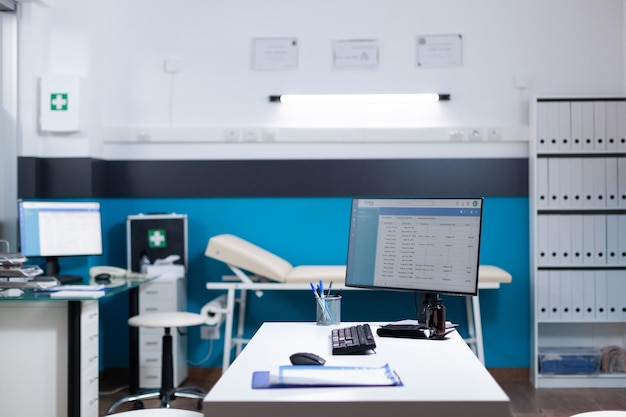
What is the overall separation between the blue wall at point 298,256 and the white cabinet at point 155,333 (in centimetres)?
35

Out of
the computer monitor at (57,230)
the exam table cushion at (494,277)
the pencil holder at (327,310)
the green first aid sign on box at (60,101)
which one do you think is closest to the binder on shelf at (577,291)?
the exam table cushion at (494,277)

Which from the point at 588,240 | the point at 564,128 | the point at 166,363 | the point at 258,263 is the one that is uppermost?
the point at 564,128

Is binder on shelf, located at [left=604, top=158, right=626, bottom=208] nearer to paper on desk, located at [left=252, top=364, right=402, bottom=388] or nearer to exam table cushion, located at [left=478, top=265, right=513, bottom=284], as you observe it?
exam table cushion, located at [left=478, top=265, right=513, bottom=284]

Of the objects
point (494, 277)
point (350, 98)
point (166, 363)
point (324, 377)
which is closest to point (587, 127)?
point (494, 277)

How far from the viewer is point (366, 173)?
16.0 feet

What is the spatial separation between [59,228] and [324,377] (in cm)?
287

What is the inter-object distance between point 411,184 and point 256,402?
3.38 m

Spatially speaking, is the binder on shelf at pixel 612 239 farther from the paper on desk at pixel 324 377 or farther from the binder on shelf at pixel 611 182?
the paper on desk at pixel 324 377

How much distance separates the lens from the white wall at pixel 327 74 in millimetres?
4852

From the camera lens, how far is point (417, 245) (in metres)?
2.56

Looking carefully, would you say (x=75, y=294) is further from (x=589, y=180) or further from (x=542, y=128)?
(x=589, y=180)

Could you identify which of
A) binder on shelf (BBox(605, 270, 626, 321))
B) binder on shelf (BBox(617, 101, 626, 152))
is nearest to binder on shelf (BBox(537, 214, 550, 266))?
binder on shelf (BBox(605, 270, 626, 321))

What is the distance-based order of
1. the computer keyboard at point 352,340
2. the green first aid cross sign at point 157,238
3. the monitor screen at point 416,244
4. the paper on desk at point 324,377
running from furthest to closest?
the green first aid cross sign at point 157,238 < the monitor screen at point 416,244 < the computer keyboard at point 352,340 < the paper on desk at point 324,377

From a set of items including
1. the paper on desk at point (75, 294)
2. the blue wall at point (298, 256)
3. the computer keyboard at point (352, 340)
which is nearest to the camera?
the computer keyboard at point (352, 340)
